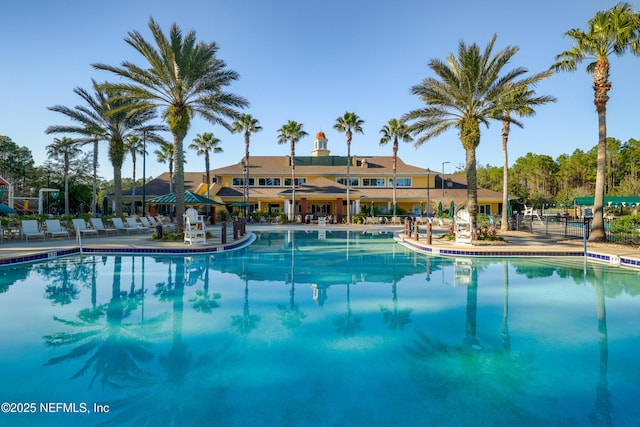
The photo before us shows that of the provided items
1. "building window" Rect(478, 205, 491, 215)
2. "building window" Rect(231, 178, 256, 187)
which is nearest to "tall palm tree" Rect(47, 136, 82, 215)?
"building window" Rect(231, 178, 256, 187)

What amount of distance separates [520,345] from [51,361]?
721 centimetres

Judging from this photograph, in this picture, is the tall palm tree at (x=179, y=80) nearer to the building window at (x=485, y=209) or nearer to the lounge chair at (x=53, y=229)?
the lounge chair at (x=53, y=229)

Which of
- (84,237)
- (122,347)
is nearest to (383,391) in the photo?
(122,347)

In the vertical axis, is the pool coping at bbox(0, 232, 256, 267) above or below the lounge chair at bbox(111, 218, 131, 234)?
below

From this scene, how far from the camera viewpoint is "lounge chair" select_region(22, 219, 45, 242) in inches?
688

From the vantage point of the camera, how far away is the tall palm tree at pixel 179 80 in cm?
1741

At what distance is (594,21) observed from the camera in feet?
57.1

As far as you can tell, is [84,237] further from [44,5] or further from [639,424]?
[639,424]

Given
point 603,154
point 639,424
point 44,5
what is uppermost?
point 44,5

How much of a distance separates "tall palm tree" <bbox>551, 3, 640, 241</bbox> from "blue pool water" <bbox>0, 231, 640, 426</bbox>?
9.50m

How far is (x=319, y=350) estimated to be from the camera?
5.61 meters

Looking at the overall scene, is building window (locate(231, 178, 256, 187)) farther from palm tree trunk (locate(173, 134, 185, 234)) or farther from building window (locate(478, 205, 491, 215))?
building window (locate(478, 205, 491, 215))

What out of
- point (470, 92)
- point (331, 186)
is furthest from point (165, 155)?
point (470, 92)

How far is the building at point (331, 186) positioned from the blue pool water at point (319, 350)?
30152 mm
